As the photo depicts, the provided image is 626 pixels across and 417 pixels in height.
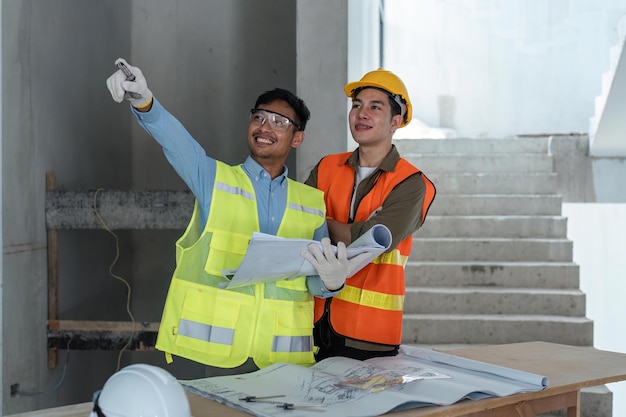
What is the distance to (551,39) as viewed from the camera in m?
8.32

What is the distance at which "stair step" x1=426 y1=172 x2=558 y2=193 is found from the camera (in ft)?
19.3

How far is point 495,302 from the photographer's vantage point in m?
4.79

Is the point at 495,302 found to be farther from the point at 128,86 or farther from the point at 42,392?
the point at 128,86

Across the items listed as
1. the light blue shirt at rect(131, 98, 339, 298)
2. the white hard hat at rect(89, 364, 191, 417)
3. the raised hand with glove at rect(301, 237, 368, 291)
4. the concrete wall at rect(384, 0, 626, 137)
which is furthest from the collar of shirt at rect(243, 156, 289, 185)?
the concrete wall at rect(384, 0, 626, 137)

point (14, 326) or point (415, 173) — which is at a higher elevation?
point (415, 173)

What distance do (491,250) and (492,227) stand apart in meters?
0.27

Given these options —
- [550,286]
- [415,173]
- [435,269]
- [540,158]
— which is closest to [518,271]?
[550,286]

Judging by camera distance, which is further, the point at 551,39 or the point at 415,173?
the point at 551,39

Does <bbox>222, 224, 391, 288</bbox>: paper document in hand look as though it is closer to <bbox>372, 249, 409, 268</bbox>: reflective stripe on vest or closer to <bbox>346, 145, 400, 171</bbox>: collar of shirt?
<bbox>372, 249, 409, 268</bbox>: reflective stripe on vest

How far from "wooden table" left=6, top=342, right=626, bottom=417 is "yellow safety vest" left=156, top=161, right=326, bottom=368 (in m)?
0.40

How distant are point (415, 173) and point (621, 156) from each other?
4354 millimetres

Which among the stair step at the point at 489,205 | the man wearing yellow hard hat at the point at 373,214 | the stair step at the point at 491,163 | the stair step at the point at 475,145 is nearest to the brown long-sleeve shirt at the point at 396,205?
the man wearing yellow hard hat at the point at 373,214

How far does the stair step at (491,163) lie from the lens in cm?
616

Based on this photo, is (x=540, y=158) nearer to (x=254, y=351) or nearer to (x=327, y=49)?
(x=327, y=49)
